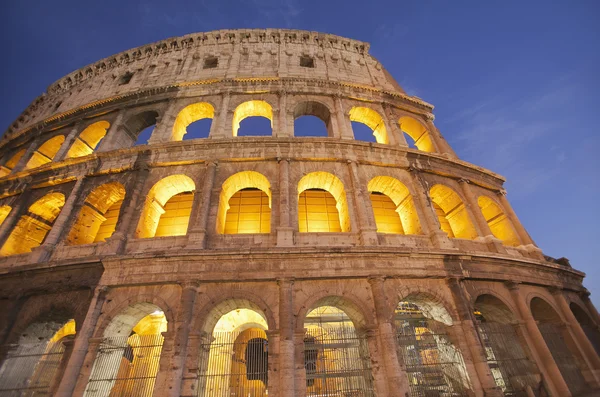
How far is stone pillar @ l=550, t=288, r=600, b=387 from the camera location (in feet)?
30.8

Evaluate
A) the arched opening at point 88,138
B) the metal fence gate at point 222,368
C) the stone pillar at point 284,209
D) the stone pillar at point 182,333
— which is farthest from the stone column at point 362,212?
the arched opening at point 88,138

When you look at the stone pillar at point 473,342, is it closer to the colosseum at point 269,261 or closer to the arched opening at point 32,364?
the colosseum at point 269,261

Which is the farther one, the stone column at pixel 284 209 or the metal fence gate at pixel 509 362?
the stone column at pixel 284 209

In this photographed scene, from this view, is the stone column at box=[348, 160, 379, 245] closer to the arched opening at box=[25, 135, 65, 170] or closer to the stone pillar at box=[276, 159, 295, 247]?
the stone pillar at box=[276, 159, 295, 247]

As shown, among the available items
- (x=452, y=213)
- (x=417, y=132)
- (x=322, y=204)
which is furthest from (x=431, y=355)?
(x=417, y=132)

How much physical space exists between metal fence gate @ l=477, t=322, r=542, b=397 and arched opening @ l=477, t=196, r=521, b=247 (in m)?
4.06

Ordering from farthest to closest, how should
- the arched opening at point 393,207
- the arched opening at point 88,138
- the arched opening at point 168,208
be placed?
the arched opening at point 88,138 → the arched opening at point 393,207 → the arched opening at point 168,208

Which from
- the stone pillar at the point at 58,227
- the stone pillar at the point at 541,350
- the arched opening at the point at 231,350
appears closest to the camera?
the arched opening at the point at 231,350

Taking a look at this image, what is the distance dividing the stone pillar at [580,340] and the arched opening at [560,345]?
20 centimetres

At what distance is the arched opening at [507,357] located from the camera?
8.48 m

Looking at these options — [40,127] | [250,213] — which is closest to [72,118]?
[40,127]

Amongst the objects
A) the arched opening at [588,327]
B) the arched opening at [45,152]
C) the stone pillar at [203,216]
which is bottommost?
the arched opening at [588,327]

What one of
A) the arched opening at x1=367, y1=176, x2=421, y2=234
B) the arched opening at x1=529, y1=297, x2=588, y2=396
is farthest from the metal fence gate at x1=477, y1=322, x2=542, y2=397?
the arched opening at x1=367, y1=176, x2=421, y2=234

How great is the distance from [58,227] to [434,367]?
517 inches
